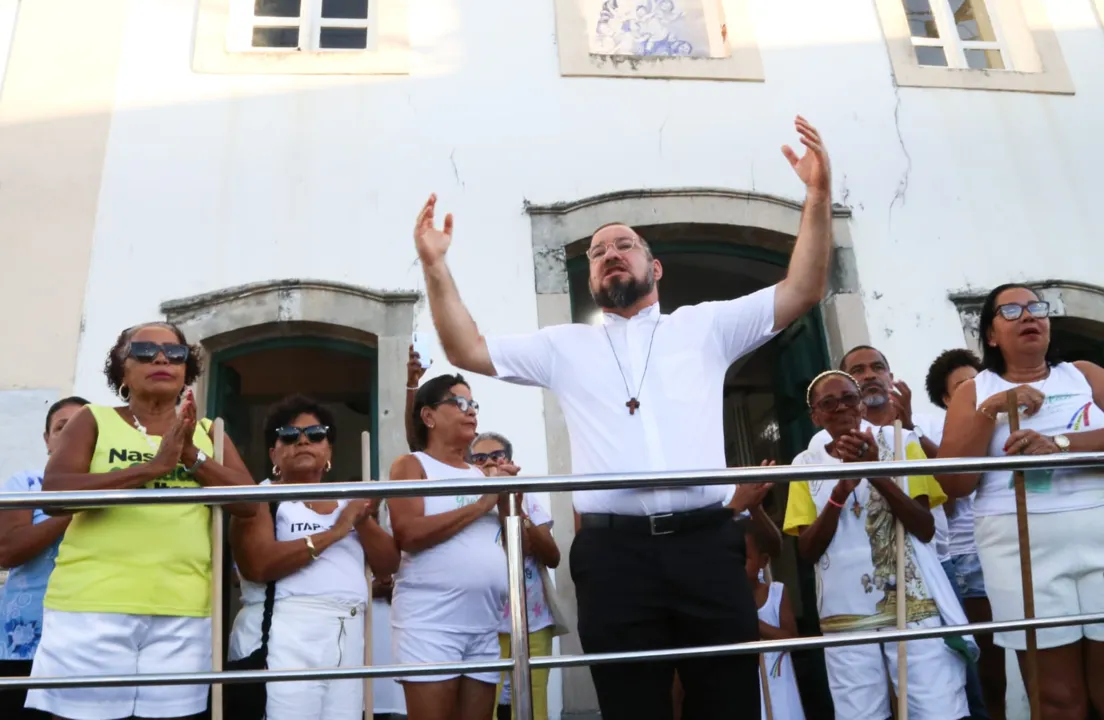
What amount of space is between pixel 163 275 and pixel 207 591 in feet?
10.8

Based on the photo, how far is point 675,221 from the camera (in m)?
5.94

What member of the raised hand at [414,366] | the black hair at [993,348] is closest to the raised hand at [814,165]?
the black hair at [993,348]

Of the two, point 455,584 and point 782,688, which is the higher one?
point 455,584

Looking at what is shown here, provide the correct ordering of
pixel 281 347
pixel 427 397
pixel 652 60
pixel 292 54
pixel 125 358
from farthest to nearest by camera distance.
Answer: pixel 652 60 < pixel 292 54 < pixel 281 347 < pixel 427 397 < pixel 125 358

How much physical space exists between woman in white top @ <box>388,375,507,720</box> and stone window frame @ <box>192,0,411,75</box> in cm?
375

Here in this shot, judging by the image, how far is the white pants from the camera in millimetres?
2818

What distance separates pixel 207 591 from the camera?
8.96ft

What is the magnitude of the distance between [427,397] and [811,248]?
166cm

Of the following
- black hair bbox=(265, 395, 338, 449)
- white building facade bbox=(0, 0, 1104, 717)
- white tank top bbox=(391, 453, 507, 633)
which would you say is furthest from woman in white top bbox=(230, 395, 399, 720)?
white building facade bbox=(0, 0, 1104, 717)

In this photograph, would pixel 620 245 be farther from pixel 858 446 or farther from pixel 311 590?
pixel 311 590

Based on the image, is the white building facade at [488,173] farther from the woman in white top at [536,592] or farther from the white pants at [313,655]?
the white pants at [313,655]

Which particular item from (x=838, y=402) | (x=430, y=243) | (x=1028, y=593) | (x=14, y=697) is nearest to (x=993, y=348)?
(x=838, y=402)

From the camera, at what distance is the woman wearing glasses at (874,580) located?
9.91ft

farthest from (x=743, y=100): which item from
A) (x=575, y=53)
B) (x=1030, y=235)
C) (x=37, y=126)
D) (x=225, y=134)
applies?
(x=37, y=126)
